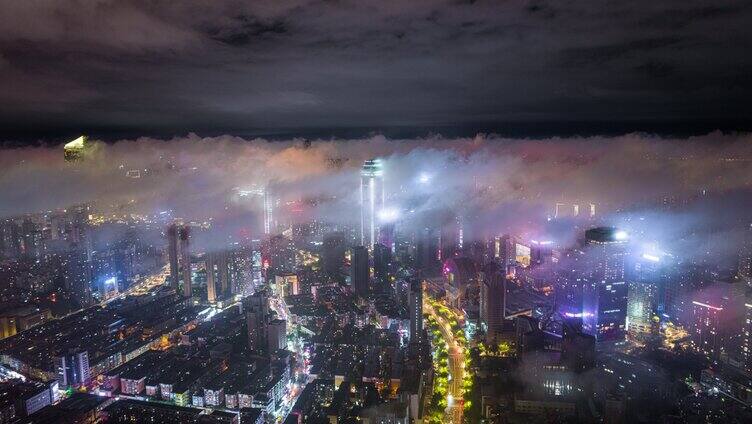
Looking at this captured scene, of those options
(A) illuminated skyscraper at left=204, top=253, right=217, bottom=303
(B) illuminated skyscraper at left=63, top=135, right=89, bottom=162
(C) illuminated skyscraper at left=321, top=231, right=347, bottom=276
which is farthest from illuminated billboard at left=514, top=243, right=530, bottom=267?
(B) illuminated skyscraper at left=63, top=135, right=89, bottom=162

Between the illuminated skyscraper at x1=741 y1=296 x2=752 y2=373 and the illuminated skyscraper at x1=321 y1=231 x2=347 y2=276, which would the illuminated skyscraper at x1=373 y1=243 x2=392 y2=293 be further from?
the illuminated skyscraper at x1=741 y1=296 x2=752 y2=373

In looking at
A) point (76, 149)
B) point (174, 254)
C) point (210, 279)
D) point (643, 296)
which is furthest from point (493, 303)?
point (174, 254)

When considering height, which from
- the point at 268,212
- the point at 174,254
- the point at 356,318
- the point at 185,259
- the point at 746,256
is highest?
the point at 268,212

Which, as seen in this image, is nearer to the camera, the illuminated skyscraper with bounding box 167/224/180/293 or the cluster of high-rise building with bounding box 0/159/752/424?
the cluster of high-rise building with bounding box 0/159/752/424


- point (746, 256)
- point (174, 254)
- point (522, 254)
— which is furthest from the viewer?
point (522, 254)

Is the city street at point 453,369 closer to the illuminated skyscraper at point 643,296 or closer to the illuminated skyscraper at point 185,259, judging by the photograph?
the illuminated skyscraper at point 643,296

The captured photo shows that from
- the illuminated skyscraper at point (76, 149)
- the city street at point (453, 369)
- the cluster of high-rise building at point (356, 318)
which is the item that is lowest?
the city street at point (453, 369)

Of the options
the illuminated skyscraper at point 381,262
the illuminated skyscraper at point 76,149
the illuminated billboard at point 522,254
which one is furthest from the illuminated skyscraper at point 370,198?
the illuminated skyscraper at point 76,149

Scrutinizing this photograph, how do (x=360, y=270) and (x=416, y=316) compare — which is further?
(x=360, y=270)

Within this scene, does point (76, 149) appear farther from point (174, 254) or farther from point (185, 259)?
point (174, 254)

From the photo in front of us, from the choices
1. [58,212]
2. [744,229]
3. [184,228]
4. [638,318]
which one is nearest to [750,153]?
[744,229]
